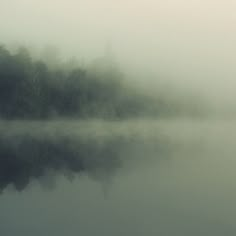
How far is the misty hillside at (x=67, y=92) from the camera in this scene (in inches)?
44.1

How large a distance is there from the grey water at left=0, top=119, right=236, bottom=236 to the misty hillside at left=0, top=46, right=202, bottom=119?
0.11 ft

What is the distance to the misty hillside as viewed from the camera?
1.12 m

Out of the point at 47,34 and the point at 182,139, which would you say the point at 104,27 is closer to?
the point at 47,34

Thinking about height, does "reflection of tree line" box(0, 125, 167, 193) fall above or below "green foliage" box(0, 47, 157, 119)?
below

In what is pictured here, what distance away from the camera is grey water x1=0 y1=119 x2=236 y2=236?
1120 mm

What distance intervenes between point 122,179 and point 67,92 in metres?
0.31

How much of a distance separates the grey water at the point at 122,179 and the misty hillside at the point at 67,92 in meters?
0.03

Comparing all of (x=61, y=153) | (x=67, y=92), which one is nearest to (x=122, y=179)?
(x=61, y=153)

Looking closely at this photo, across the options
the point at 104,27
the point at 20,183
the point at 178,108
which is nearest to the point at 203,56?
the point at 178,108

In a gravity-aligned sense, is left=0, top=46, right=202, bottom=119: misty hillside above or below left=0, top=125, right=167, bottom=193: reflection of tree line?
above

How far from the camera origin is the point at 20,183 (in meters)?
1.13

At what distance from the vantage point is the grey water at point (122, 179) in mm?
1120

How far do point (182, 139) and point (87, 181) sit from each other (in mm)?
309

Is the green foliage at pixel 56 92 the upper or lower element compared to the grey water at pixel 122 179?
upper
